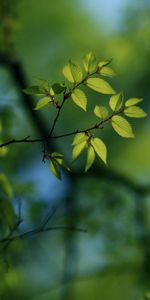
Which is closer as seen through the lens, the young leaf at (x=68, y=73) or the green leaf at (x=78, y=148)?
the young leaf at (x=68, y=73)

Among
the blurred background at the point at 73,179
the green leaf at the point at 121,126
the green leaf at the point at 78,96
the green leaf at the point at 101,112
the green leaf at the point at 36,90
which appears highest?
the green leaf at the point at 36,90

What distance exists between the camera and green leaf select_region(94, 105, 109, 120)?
1.77 m

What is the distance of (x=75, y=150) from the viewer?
182 centimetres

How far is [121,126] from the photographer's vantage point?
1752mm

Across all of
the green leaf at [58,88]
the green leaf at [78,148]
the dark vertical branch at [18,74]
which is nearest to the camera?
the green leaf at [58,88]

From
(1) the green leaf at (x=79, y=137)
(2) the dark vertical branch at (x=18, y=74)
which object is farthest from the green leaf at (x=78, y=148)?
(2) the dark vertical branch at (x=18, y=74)

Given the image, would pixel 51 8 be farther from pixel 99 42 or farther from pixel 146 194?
pixel 146 194

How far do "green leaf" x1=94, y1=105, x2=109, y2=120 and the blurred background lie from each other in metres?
0.25

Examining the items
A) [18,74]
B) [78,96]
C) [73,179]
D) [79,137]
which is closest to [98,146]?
[79,137]

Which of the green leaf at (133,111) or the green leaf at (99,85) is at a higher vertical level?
the green leaf at (99,85)

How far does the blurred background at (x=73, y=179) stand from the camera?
472cm

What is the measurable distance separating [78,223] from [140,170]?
4.93 m

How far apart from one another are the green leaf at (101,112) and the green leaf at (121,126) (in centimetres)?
3

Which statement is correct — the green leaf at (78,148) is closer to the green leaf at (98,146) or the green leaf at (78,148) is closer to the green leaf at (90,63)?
the green leaf at (98,146)
